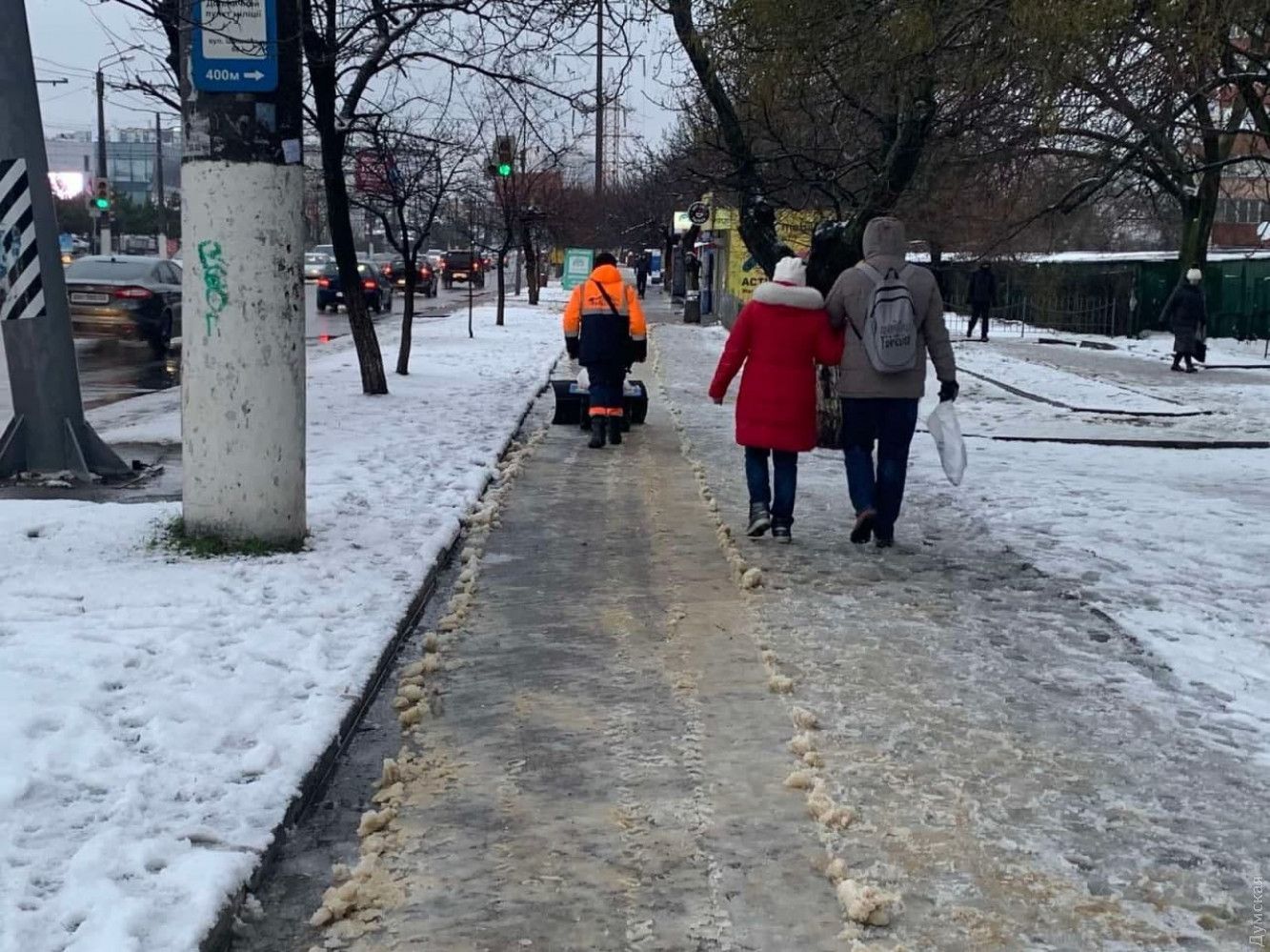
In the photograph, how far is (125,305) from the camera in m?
23.0

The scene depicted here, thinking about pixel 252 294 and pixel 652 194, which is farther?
pixel 652 194

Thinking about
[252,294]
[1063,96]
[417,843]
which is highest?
[1063,96]

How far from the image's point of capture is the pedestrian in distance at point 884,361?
8172 mm

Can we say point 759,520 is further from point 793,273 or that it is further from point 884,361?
point 793,273

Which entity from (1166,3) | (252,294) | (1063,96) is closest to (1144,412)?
(1063,96)

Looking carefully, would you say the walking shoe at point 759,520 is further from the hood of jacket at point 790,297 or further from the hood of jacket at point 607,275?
the hood of jacket at point 607,275

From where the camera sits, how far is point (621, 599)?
7285 mm

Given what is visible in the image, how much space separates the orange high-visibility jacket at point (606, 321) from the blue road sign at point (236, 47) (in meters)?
5.22

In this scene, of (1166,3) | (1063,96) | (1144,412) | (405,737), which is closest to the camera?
(405,737)

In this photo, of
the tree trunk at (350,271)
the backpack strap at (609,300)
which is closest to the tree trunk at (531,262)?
the tree trunk at (350,271)

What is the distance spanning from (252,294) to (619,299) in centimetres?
560

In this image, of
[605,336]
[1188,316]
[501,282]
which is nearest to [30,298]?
[605,336]

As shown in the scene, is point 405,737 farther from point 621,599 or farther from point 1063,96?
point 1063,96

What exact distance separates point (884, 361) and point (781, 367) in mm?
688
